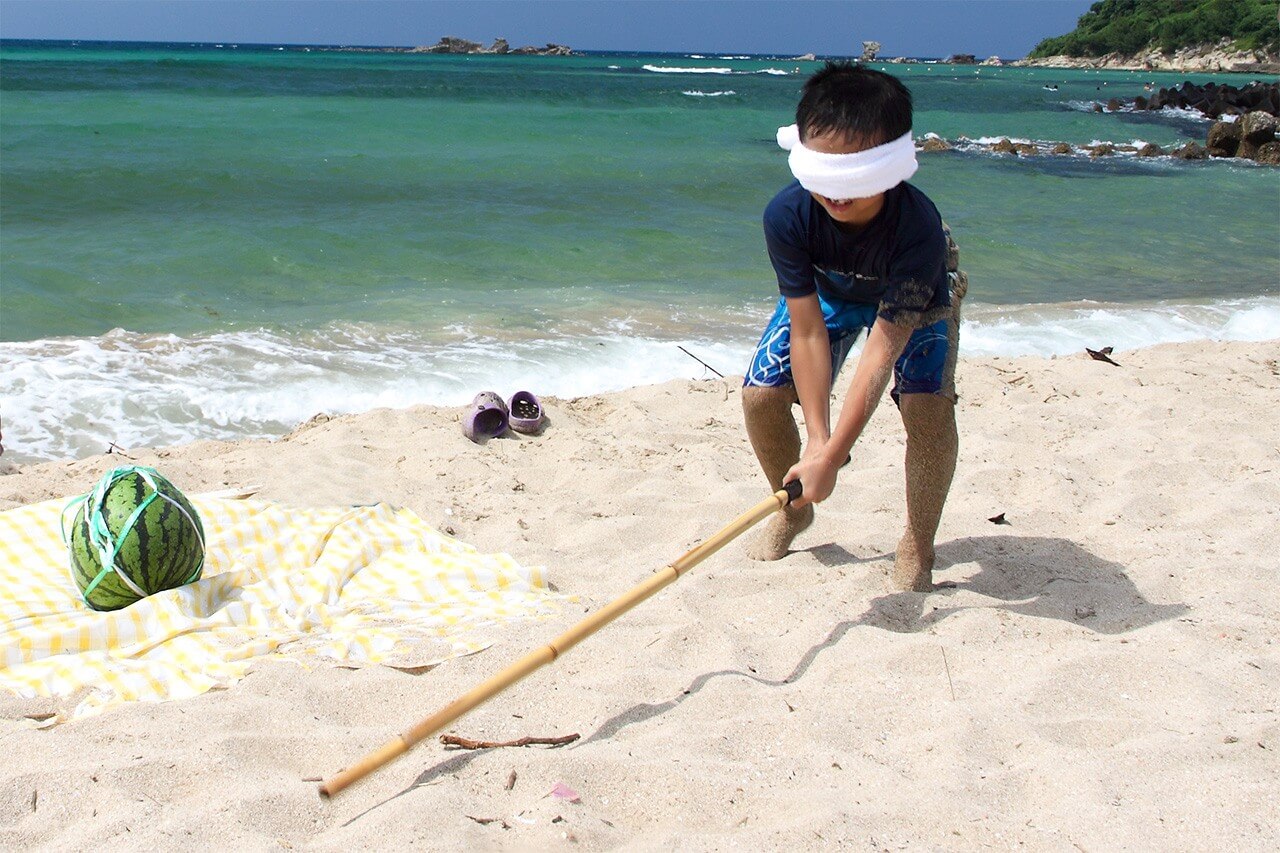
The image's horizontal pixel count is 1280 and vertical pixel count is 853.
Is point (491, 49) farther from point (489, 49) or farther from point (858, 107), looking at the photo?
point (858, 107)

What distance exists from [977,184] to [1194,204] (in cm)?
312

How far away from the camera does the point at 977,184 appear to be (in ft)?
56.3

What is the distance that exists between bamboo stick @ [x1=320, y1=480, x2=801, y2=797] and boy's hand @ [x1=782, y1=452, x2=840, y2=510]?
3 centimetres

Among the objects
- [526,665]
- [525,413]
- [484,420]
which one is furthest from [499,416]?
[526,665]

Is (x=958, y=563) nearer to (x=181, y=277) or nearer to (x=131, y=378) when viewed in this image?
(x=131, y=378)

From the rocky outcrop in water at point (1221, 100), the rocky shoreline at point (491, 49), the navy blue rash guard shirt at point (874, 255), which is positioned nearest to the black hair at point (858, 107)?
the navy blue rash guard shirt at point (874, 255)

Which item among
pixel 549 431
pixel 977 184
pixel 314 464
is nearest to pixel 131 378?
pixel 314 464

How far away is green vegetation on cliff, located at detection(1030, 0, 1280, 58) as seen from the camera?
2982 inches

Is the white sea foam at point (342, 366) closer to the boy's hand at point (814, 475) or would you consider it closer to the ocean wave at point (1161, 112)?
the boy's hand at point (814, 475)

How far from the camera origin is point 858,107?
113 inches

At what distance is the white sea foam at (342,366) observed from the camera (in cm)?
567

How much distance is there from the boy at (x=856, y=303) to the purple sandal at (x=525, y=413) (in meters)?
1.75

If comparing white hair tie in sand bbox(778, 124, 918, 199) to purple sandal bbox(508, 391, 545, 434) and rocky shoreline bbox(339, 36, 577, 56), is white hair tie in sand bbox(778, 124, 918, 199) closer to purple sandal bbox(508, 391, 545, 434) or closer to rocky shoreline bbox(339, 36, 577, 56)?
purple sandal bbox(508, 391, 545, 434)

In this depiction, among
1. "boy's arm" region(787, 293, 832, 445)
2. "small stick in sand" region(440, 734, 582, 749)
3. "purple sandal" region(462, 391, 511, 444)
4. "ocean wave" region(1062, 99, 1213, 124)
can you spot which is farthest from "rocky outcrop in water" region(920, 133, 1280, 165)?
"small stick in sand" region(440, 734, 582, 749)
